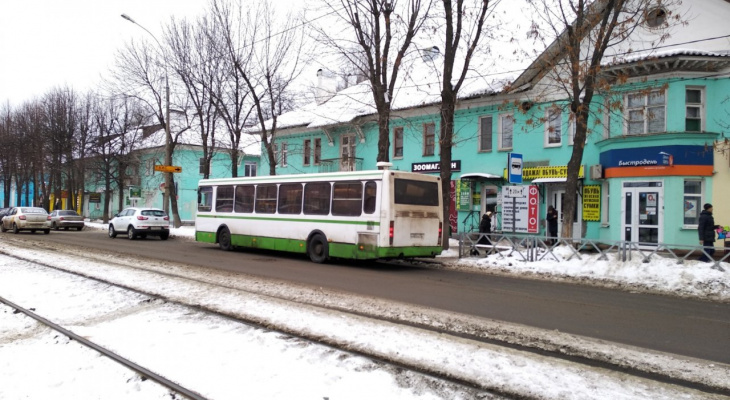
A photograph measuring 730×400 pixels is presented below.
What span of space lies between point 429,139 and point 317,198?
12299 millimetres

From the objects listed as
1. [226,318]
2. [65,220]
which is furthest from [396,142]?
[65,220]

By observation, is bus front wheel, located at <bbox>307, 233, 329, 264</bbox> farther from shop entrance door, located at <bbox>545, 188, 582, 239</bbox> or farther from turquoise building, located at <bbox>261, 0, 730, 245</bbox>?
shop entrance door, located at <bbox>545, 188, 582, 239</bbox>

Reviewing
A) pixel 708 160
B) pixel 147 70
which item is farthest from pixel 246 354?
pixel 147 70

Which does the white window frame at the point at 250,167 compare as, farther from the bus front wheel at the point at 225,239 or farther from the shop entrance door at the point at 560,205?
the shop entrance door at the point at 560,205

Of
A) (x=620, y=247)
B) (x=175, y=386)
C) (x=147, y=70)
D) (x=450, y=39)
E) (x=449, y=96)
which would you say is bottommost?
(x=175, y=386)

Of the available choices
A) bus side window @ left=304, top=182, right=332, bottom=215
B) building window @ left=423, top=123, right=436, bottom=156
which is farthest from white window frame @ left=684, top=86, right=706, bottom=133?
bus side window @ left=304, top=182, right=332, bottom=215

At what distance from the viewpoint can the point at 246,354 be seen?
5.84 metres

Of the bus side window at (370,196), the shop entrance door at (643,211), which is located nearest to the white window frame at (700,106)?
the shop entrance door at (643,211)

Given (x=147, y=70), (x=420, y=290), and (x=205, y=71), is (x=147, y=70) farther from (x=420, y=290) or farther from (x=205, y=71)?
(x=420, y=290)

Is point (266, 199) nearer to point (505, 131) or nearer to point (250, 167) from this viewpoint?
point (505, 131)

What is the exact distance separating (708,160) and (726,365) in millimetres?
15355

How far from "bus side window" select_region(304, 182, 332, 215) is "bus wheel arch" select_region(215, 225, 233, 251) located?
4.82 meters

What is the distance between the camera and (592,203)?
68.5 feet

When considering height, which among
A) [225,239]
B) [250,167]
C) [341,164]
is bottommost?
[225,239]
